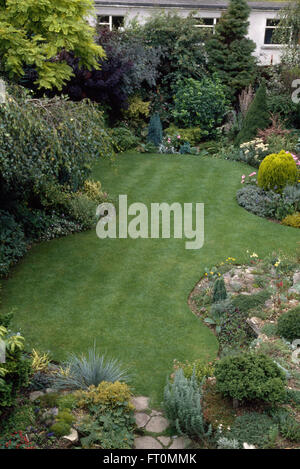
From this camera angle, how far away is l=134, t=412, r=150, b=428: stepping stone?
20.8 feet

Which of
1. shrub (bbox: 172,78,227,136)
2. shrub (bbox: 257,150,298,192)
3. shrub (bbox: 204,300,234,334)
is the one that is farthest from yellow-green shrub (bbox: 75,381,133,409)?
shrub (bbox: 172,78,227,136)

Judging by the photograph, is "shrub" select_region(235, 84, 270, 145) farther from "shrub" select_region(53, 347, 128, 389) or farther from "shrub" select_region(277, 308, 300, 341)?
"shrub" select_region(53, 347, 128, 389)

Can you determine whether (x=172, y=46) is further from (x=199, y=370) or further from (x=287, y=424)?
(x=287, y=424)

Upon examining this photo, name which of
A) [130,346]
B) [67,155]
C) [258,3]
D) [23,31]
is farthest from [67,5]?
[258,3]

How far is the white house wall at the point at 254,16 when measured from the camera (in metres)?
23.0

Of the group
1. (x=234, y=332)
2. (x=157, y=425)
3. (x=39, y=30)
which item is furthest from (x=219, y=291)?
(x=39, y=30)

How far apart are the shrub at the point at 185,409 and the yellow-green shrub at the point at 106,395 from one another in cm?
56

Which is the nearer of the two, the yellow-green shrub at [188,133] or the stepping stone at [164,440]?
the stepping stone at [164,440]

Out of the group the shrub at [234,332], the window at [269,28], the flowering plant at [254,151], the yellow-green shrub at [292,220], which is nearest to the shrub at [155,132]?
the flowering plant at [254,151]

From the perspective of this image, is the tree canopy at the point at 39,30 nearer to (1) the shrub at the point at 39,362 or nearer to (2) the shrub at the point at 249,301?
(1) the shrub at the point at 39,362

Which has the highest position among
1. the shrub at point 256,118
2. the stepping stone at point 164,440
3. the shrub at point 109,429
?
the shrub at point 256,118

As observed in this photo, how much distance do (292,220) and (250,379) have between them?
22.9ft

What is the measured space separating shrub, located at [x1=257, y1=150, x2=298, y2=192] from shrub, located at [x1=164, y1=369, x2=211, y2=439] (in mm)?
8144

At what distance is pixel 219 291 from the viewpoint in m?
8.77
